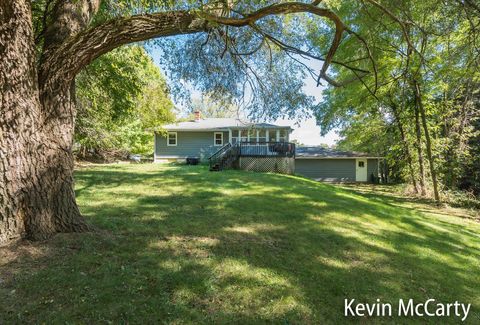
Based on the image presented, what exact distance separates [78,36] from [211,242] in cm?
333

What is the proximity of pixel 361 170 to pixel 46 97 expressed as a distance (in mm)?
25082

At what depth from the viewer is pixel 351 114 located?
2469cm

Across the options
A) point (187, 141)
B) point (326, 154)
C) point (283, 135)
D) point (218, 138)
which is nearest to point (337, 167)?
point (326, 154)

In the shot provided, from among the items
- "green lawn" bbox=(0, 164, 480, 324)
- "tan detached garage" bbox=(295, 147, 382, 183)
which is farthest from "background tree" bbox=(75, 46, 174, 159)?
"tan detached garage" bbox=(295, 147, 382, 183)

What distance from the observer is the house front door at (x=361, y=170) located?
24.8m

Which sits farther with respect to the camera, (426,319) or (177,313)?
(426,319)

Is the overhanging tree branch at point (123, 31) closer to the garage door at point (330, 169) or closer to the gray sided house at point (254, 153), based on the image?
the gray sided house at point (254, 153)

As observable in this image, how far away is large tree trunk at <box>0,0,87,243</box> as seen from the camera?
125 inches

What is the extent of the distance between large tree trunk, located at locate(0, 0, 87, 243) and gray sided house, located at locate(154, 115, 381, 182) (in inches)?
444

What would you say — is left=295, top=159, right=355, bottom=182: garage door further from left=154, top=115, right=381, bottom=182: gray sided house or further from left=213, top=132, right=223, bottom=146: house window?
left=213, top=132, right=223, bottom=146: house window

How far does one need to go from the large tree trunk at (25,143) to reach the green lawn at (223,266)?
0.32 meters

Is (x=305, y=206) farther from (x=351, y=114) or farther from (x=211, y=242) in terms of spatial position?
(x=351, y=114)

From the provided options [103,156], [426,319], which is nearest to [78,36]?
[426,319]

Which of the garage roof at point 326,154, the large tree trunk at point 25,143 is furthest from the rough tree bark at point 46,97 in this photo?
the garage roof at point 326,154
